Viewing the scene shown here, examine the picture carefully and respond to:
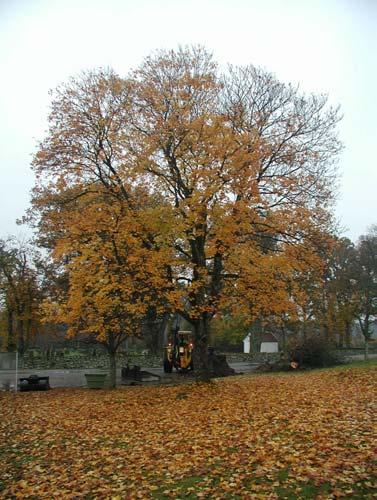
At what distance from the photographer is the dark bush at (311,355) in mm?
28469

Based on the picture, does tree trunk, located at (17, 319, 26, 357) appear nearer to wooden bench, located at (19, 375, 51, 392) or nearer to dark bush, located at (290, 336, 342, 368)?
wooden bench, located at (19, 375, 51, 392)

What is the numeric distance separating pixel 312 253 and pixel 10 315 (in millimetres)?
33882

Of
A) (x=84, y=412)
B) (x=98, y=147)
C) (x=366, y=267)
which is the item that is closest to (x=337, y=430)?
(x=84, y=412)

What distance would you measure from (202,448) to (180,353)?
21963 millimetres

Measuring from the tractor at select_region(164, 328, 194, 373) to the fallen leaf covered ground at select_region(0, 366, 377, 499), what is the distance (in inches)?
590

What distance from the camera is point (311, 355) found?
2848cm

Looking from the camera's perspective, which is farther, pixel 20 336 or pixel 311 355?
pixel 20 336

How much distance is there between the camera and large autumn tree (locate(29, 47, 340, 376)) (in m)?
15.5

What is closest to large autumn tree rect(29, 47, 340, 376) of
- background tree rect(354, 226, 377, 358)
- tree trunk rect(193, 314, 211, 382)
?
tree trunk rect(193, 314, 211, 382)

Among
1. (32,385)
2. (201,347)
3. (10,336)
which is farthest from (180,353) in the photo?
(10,336)

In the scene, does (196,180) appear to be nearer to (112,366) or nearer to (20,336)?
(112,366)

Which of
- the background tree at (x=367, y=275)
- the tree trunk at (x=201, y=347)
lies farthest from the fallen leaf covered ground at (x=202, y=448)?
the background tree at (x=367, y=275)

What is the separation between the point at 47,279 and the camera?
121 feet

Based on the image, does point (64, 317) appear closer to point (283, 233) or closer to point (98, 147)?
point (98, 147)
